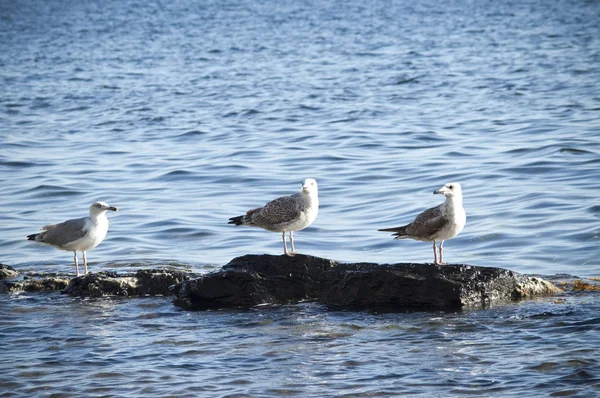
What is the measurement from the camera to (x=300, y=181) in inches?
687

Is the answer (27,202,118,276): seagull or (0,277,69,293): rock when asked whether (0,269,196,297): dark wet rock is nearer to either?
(0,277,69,293): rock

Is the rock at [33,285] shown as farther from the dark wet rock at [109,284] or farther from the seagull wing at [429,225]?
the seagull wing at [429,225]

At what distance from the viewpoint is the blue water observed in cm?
794

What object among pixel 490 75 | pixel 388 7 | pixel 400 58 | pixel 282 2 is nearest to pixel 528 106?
pixel 490 75

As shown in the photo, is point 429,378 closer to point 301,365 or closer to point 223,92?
point 301,365

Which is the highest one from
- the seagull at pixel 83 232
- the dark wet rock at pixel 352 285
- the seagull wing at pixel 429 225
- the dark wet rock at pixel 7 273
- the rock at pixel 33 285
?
the seagull at pixel 83 232

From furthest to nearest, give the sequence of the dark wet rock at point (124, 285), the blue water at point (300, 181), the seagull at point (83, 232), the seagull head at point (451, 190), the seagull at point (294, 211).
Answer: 1. the seagull at point (83, 232)
2. the dark wet rock at point (124, 285)
3. the seagull at point (294, 211)
4. the seagull head at point (451, 190)
5. the blue water at point (300, 181)

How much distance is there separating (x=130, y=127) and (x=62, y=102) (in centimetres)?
553

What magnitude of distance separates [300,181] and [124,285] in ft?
24.8

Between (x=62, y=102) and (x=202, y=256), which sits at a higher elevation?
(x=62, y=102)

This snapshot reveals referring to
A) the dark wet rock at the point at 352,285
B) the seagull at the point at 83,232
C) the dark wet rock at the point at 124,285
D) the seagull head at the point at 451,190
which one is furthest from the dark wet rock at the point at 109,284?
the seagull head at the point at 451,190

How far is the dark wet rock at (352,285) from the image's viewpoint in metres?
9.29

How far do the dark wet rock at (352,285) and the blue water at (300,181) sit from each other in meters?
0.27

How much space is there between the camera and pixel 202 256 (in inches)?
501
